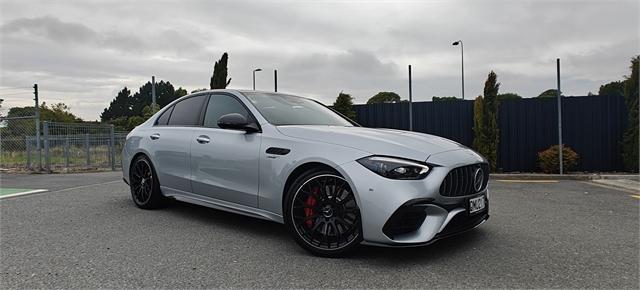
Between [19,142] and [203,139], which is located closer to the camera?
[203,139]

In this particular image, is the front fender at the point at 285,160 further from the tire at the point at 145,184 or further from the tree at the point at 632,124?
the tree at the point at 632,124

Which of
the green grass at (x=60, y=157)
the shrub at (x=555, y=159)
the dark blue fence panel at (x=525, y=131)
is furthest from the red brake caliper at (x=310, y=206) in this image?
the green grass at (x=60, y=157)

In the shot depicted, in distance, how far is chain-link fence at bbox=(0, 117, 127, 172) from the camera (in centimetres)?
1184

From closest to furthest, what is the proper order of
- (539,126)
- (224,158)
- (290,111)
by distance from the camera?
(224,158), (290,111), (539,126)

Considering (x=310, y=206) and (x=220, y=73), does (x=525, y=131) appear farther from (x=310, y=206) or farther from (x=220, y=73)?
(x=220, y=73)

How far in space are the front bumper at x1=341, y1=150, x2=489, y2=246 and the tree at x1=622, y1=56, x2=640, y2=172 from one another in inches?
378

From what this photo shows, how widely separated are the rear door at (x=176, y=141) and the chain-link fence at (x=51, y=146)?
8800 millimetres

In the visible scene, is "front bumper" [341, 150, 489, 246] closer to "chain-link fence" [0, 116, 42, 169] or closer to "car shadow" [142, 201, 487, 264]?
"car shadow" [142, 201, 487, 264]

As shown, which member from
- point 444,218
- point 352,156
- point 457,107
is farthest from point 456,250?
point 457,107

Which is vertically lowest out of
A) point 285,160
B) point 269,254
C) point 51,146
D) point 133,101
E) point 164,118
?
point 269,254

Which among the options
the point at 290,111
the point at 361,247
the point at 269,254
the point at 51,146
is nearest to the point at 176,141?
the point at 290,111

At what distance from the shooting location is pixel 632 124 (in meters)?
10.3

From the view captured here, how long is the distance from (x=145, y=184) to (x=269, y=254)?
248 cm

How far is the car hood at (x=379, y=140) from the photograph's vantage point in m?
3.13
